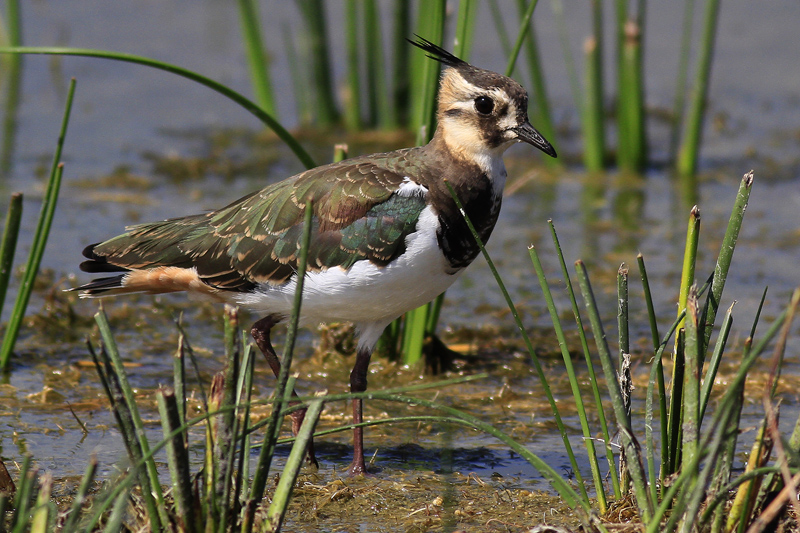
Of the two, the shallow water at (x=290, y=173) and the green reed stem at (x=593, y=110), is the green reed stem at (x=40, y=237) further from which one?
the green reed stem at (x=593, y=110)

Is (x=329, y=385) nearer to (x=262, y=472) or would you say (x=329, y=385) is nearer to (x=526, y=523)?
(x=526, y=523)

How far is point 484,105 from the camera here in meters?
4.54

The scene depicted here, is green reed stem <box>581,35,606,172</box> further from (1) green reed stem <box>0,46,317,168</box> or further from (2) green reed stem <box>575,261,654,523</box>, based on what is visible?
(2) green reed stem <box>575,261,654,523</box>

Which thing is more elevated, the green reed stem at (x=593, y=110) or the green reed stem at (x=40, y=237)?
the green reed stem at (x=593, y=110)

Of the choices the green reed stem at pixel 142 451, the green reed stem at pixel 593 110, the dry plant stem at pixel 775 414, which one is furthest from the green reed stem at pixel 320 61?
the dry plant stem at pixel 775 414

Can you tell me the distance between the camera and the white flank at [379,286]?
13.6ft

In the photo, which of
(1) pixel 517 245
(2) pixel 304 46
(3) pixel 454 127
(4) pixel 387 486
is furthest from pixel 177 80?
(4) pixel 387 486

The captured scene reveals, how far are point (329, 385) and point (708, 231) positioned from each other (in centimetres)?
376

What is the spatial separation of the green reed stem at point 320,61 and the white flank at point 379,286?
5011 mm

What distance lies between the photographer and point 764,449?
316cm

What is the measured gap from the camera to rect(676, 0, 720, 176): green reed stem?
24.4 ft

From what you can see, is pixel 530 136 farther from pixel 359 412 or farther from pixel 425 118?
pixel 359 412

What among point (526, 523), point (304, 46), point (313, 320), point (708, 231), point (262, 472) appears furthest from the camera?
point (304, 46)

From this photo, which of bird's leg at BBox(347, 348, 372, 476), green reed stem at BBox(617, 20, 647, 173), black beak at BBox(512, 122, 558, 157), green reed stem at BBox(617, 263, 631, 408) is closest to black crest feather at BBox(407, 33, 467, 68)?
black beak at BBox(512, 122, 558, 157)
